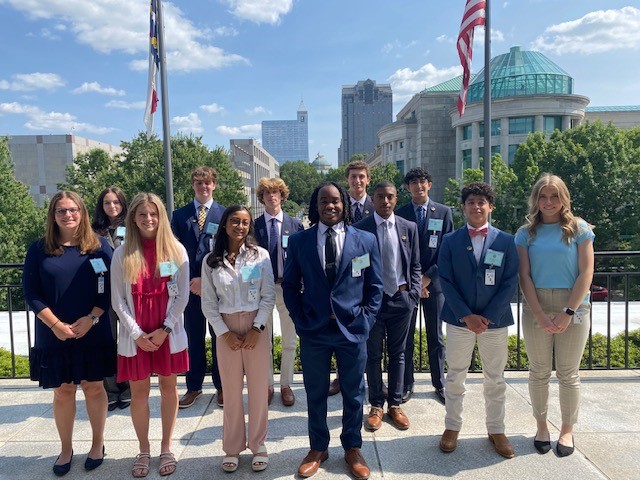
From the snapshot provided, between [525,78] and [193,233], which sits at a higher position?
[525,78]

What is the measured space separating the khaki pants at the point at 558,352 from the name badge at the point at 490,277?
1.35 ft

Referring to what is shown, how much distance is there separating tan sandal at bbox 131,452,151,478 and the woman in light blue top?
3.15 meters

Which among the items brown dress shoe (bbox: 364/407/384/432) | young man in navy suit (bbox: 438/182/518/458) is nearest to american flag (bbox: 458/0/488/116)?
young man in navy suit (bbox: 438/182/518/458)

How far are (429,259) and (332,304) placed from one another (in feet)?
5.67

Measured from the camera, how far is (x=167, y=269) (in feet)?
11.1

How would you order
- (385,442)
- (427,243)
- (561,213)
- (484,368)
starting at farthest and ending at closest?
1. (427,243)
2. (385,442)
3. (484,368)
4. (561,213)

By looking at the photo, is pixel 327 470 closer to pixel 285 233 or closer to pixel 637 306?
pixel 285 233

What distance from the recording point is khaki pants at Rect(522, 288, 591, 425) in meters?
3.57

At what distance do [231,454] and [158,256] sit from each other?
64.8 inches

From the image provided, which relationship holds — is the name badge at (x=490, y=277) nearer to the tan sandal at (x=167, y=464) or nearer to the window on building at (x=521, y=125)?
the tan sandal at (x=167, y=464)

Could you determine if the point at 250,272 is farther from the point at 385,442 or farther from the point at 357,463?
the point at 385,442

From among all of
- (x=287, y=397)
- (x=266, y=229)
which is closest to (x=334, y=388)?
(x=287, y=397)

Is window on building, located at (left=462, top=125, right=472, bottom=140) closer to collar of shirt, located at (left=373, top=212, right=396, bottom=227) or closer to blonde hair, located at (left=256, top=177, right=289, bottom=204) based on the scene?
blonde hair, located at (left=256, top=177, right=289, bottom=204)

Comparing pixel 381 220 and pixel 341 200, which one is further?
pixel 381 220
